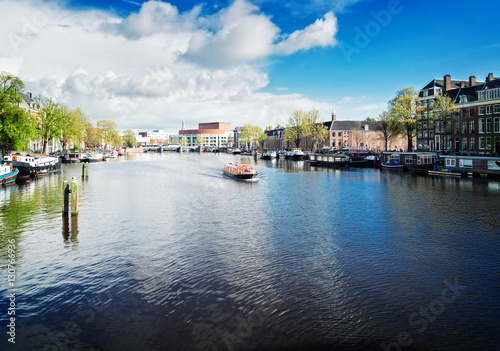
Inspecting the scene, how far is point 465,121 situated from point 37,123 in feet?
371

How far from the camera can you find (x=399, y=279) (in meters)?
16.3

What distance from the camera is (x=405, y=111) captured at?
89562 mm

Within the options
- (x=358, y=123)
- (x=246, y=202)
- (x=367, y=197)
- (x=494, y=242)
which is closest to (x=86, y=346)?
(x=494, y=242)

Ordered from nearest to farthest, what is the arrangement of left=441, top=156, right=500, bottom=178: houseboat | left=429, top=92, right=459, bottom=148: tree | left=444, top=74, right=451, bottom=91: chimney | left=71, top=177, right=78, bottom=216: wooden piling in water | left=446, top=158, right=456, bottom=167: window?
left=71, top=177, right=78, bottom=216: wooden piling in water, left=441, top=156, right=500, bottom=178: houseboat, left=446, top=158, right=456, bottom=167: window, left=429, top=92, right=459, bottom=148: tree, left=444, top=74, right=451, bottom=91: chimney

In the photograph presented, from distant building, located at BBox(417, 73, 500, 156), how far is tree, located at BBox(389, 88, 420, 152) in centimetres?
289

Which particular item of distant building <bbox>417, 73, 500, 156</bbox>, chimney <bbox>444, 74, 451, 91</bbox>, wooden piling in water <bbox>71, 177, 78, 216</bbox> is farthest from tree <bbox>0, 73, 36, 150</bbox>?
chimney <bbox>444, 74, 451, 91</bbox>

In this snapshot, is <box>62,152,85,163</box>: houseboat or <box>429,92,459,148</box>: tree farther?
<box>62,152,85,163</box>: houseboat

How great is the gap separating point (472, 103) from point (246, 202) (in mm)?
74793

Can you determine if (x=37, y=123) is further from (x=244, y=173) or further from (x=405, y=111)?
(x=405, y=111)

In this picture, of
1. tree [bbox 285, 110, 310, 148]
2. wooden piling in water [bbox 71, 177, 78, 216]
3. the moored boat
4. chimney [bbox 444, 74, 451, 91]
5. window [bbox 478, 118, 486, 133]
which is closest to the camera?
wooden piling in water [bbox 71, 177, 78, 216]

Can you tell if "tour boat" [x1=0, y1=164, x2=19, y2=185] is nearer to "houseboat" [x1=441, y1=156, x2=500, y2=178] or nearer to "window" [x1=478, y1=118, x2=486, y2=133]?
"houseboat" [x1=441, y1=156, x2=500, y2=178]

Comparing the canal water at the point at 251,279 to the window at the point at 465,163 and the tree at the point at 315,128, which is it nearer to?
the window at the point at 465,163

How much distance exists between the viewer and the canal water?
11.6 meters

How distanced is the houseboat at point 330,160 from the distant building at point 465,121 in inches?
895
